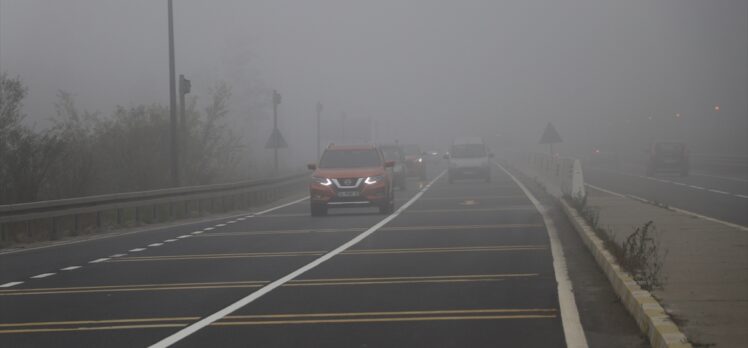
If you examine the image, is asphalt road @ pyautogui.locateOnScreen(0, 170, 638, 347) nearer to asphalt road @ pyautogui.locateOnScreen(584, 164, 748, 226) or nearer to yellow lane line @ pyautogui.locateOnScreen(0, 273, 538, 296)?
yellow lane line @ pyautogui.locateOnScreen(0, 273, 538, 296)

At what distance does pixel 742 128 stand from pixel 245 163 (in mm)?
82511

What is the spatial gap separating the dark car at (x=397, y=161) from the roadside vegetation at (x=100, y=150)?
5914 millimetres

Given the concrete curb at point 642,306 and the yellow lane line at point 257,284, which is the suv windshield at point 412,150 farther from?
the yellow lane line at point 257,284

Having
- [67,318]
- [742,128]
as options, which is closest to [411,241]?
[67,318]

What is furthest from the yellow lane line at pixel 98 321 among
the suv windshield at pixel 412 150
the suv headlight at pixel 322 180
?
the suv windshield at pixel 412 150

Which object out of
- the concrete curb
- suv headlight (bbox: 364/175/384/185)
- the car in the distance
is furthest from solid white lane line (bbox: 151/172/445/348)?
the car in the distance

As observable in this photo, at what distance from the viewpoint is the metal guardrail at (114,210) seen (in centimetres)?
2355

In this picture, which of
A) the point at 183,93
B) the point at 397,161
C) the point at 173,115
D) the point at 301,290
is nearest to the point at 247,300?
the point at 301,290

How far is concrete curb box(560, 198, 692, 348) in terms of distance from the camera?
8.62 meters

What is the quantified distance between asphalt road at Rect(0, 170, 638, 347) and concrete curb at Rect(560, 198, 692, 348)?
0.64ft

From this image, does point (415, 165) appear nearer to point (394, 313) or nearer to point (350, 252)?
point (350, 252)

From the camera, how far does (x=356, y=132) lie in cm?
9719

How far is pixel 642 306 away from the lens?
10297mm

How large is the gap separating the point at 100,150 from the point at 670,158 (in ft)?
107
